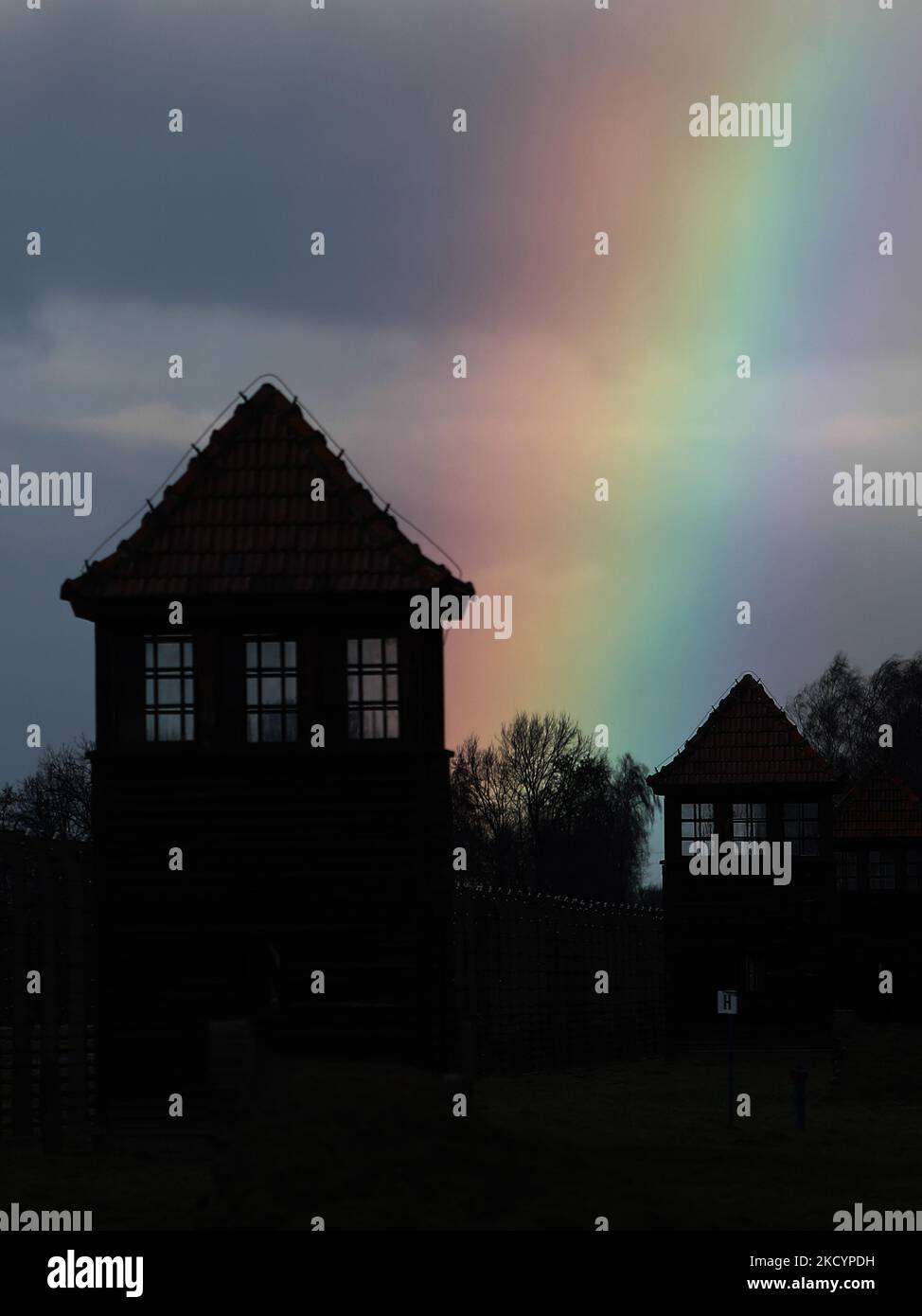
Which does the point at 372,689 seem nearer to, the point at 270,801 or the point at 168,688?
the point at 270,801

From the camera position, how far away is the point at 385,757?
27.2 metres

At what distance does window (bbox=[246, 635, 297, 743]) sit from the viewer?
27.4 meters

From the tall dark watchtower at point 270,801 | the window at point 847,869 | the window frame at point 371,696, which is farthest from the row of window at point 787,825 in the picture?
the window frame at point 371,696

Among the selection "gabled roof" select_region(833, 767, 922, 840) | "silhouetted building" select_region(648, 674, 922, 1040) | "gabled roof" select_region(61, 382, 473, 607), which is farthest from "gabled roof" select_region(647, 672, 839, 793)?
"gabled roof" select_region(61, 382, 473, 607)

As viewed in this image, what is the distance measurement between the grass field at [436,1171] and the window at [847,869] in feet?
109

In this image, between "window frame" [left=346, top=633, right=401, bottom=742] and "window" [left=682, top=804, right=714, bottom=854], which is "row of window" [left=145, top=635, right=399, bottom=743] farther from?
"window" [left=682, top=804, right=714, bottom=854]

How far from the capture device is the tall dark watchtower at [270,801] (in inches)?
1063

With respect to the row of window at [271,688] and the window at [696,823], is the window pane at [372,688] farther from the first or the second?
the window at [696,823]

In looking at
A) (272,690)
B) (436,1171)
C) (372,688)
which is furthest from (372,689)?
(436,1171)

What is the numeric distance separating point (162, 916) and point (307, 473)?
21.0 feet

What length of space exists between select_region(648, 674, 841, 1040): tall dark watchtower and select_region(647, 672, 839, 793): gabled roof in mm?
33

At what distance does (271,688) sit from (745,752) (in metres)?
26.2

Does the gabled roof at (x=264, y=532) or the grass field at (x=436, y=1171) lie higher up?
the gabled roof at (x=264, y=532)
